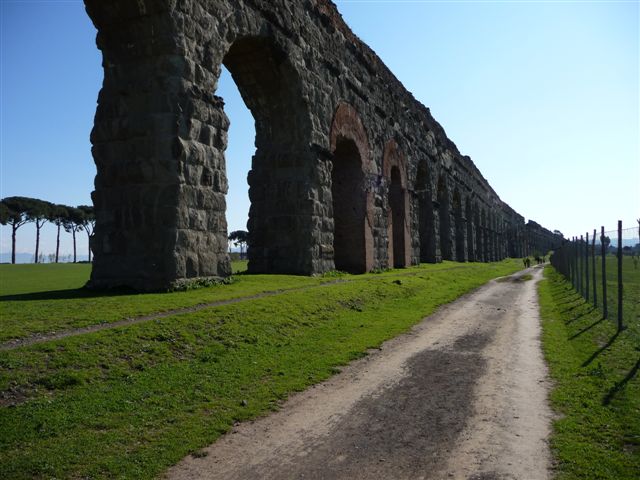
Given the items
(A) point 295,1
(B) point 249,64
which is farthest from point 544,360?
(A) point 295,1

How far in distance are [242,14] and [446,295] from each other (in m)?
8.76

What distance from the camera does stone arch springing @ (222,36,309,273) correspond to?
40.9ft

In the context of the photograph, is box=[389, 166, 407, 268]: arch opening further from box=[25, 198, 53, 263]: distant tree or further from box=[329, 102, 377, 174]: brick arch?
box=[25, 198, 53, 263]: distant tree

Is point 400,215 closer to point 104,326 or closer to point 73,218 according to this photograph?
point 104,326

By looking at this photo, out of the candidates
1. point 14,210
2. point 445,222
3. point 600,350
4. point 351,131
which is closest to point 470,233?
point 445,222

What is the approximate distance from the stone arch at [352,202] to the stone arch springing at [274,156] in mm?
3050

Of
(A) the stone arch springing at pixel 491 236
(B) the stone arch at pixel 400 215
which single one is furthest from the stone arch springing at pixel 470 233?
(B) the stone arch at pixel 400 215

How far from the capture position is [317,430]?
13.4 ft

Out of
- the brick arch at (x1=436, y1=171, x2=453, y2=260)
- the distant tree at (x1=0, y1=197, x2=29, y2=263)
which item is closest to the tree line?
the distant tree at (x1=0, y1=197, x2=29, y2=263)

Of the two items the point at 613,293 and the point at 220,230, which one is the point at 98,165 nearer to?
the point at 220,230

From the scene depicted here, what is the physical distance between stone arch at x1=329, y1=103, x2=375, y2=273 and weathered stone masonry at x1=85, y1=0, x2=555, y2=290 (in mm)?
44

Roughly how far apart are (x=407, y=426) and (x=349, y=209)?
1260 cm

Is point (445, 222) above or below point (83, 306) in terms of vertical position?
above

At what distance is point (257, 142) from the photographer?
13.2m
